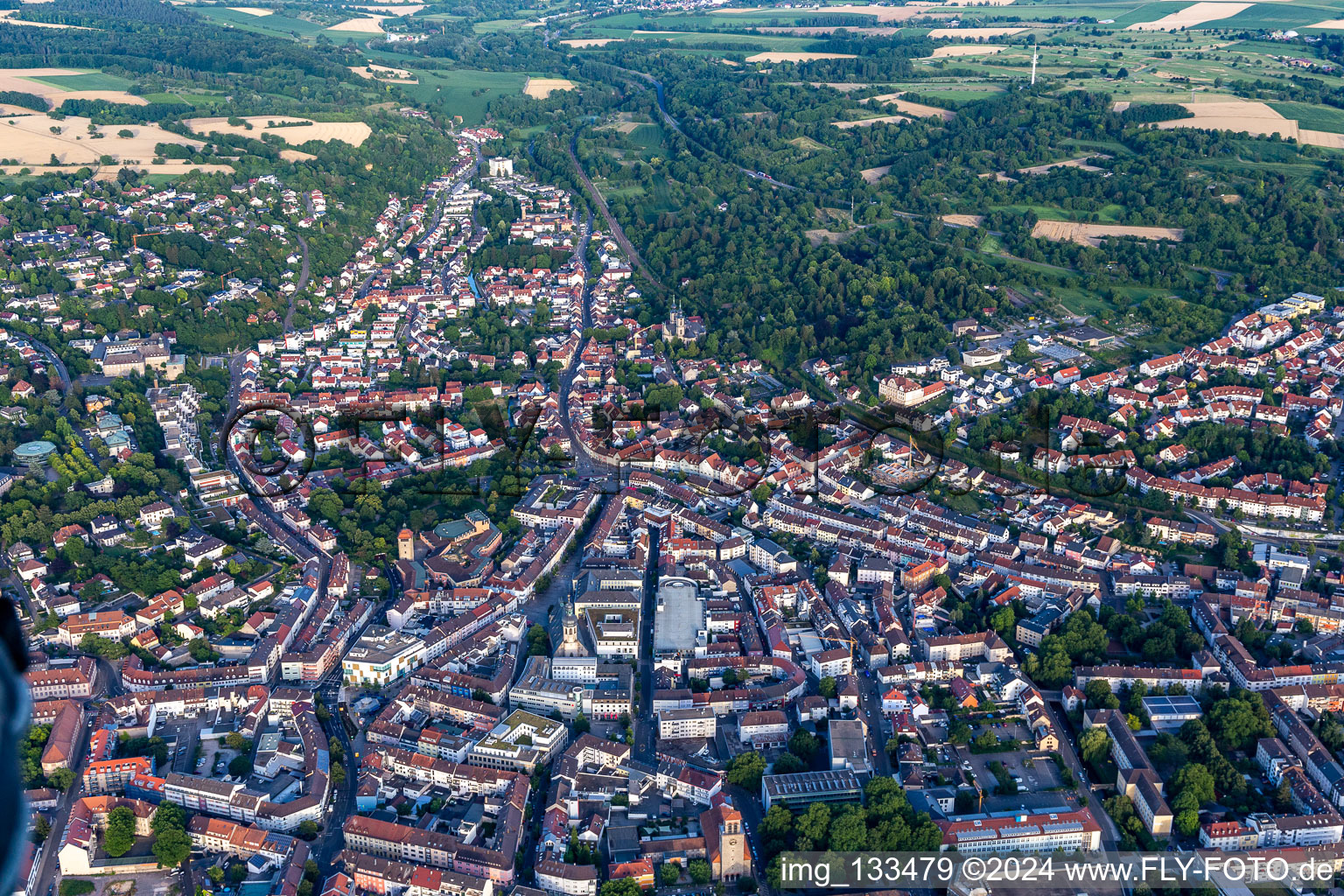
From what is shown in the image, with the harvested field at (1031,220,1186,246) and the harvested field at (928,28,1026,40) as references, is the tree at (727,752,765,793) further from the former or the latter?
the harvested field at (928,28,1026,40)

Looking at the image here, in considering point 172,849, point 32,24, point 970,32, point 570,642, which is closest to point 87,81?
point 32,24

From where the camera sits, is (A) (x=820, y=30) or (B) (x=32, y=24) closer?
(B) (x=32, y=24)

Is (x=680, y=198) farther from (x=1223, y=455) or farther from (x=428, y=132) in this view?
(x=1223, y=455)

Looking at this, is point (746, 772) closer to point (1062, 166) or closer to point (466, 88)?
point (1062, 166)

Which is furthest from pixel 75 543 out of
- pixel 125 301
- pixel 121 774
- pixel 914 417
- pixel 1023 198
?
pixel 1023 198

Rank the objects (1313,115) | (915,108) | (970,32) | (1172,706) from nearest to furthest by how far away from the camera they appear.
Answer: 1. (1172,706)
2. (1313,115)
3. (915,108)
4. (970,32)

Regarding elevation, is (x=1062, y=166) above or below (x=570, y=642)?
above

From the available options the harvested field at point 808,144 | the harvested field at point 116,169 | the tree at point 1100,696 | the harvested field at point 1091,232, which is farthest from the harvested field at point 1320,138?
the harvested field at point 116,169

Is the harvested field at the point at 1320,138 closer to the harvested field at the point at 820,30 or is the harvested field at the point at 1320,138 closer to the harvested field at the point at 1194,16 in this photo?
the harvested field at the point at 1194,16

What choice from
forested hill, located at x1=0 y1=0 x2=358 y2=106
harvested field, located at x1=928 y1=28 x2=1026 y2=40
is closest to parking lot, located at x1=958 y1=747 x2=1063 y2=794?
forested hill, located at x1=0 y1=0 x2=358 y2=106
